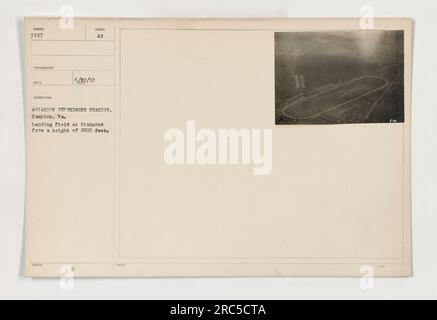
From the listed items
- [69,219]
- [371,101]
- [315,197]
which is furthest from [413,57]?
[69,219]

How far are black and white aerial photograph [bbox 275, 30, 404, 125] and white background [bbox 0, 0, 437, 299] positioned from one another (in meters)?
0.03

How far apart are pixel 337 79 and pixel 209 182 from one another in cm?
22

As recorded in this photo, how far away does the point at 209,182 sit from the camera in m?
0.57

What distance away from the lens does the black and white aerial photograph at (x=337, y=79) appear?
563 mm

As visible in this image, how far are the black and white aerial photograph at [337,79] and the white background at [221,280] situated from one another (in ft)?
0.11

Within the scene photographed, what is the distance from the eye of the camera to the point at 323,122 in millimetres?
563

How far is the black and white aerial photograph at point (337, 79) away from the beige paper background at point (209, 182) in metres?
0.01

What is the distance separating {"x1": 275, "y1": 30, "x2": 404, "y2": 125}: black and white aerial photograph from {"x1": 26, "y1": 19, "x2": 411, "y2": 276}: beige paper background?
1 centimetres

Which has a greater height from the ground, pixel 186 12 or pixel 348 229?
pixel 186 12

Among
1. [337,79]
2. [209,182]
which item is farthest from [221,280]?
[337,79]

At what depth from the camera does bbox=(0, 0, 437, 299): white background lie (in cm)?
57

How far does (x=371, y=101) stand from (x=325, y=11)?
139 millimetres

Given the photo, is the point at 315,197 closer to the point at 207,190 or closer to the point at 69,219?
the point at 207,190
